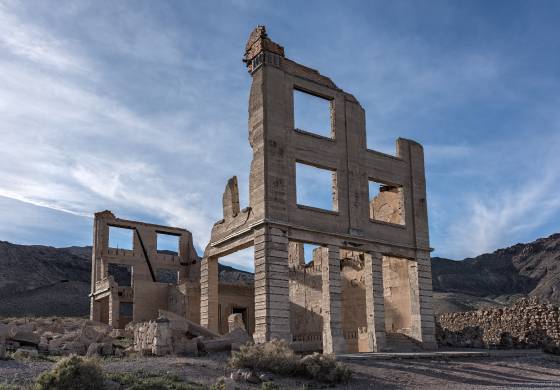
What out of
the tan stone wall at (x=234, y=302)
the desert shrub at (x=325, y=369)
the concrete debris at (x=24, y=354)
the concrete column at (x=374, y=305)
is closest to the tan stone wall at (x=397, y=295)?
the concrete column at (x=374, y=305)

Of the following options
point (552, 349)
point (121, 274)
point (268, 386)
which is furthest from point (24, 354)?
point (121, 274)

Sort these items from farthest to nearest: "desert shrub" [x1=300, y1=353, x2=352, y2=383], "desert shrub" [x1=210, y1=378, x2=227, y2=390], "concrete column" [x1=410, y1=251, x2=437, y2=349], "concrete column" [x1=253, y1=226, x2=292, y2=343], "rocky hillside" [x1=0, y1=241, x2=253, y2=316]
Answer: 1. "rocky hillside" [x1=0, y1=241, x2=253, y2=316]
2. "concrete column" [x1=410, y1=251, x2=437, y2=349]
3. "concrete column" [x1=253, y1=226, x2=292, y2=343]
4. "desert shrub" [x1=300, y1=353, x2=352, y2=383]
5. "desert shrub" [x1=210, y1=378, x2=227, y2=390]

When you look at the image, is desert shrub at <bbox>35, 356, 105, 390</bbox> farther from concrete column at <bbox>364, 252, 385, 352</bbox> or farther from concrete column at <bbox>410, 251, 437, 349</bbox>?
concrete column at <bbox>410, 251, 437, 349</bbox>

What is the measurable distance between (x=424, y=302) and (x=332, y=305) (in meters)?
4.70

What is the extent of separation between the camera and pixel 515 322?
86.2 ft

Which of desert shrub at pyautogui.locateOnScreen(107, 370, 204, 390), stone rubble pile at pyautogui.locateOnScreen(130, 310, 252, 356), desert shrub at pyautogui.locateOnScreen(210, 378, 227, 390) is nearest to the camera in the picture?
desert shrub at pyautogui.locateOnScreen(107, 370, 204, 390)

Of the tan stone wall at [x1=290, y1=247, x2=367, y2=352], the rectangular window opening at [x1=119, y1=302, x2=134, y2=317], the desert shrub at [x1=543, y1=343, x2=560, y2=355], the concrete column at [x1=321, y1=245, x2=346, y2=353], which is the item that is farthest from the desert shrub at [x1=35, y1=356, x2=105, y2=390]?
the rectangular window opening at [x1=119, y1=302, x2=134, y2=317]

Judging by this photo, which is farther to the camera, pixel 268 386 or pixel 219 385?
pixel 268 386

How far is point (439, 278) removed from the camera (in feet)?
249

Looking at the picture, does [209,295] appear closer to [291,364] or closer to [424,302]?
[424,302]

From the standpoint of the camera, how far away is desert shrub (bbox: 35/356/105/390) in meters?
10.8

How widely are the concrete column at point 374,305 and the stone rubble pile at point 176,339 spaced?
5.52 meters

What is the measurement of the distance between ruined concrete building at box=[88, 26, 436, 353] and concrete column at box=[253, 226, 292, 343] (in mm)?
Result: 32

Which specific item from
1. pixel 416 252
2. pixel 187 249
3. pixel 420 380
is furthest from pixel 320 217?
pixel 187 249
